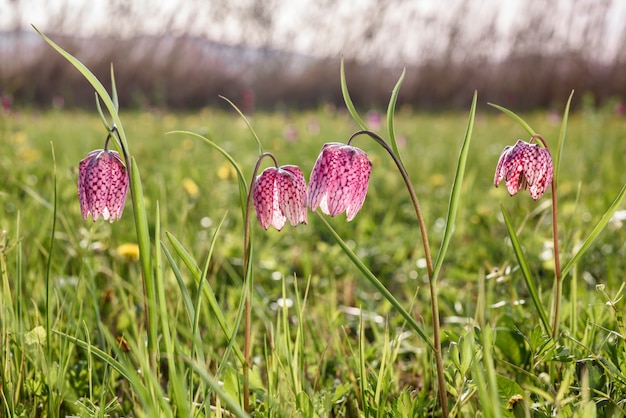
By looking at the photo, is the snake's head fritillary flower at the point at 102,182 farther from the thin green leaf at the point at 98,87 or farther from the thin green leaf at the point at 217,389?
the thin green leaf at the point at 217,389

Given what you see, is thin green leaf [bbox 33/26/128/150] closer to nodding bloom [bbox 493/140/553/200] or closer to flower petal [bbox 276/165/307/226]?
flower petal [bbox 276/165/307/226]

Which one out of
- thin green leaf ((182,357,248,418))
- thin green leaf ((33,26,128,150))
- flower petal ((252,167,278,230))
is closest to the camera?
thin green leaf ((182,357,248,418))

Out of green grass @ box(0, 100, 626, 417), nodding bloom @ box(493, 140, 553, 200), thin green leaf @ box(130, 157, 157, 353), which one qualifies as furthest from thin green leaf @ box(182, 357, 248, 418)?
nodding bloom @ box(493, 140, 553, 200)

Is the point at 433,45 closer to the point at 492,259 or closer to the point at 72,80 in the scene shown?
the point at 72,80

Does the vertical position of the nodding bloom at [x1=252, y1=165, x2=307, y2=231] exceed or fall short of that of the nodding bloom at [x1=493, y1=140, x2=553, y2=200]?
it falls short

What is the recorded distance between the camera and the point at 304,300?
2.54ft

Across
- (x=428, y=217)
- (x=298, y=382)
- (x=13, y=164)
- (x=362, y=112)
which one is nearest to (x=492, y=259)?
(x=428, y=217)

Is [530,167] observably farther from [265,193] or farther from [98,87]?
[98,87]

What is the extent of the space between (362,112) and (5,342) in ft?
20.4

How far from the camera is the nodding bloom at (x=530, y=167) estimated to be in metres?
0.70

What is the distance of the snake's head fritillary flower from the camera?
2.20 ft

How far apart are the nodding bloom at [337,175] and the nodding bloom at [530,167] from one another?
149mm

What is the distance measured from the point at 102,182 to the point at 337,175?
0.79 feet

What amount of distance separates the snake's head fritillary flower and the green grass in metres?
0.07
